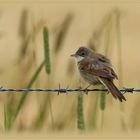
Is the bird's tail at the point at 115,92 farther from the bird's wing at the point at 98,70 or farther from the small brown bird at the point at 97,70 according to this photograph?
the bird's wing at the point at 98,70

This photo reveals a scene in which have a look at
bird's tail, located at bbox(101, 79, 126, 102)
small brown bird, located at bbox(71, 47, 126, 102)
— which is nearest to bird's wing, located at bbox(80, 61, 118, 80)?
small brown bird, located at bbox(71, 47, 126, 102)

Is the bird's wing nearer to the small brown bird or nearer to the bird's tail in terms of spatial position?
the small brown bird

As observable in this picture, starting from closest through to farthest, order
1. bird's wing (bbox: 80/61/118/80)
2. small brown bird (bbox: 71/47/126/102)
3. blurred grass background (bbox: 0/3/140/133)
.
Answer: blurred grass background (bbox: 0/3/140/133) < small brown bird (bbox: 71/47/126/102) < bird's wing (bbox: 80/61/118/80)

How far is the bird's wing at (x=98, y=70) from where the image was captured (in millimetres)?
9938

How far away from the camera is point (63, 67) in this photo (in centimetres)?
1421

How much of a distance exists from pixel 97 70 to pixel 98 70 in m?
0.02

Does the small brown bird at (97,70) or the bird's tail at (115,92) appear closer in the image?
the bird's tail at (115,92)

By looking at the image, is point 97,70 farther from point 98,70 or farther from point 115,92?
point 115,92

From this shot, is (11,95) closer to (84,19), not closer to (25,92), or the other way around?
(25,92)

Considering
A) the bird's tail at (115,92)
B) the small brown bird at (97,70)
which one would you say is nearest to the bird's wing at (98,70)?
the small brown bird at (97,70)

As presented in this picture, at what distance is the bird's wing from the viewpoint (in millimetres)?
9938

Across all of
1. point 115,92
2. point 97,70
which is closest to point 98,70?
point 97,70

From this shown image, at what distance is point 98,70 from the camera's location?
33.3ft

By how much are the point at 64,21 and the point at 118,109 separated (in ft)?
3.74
